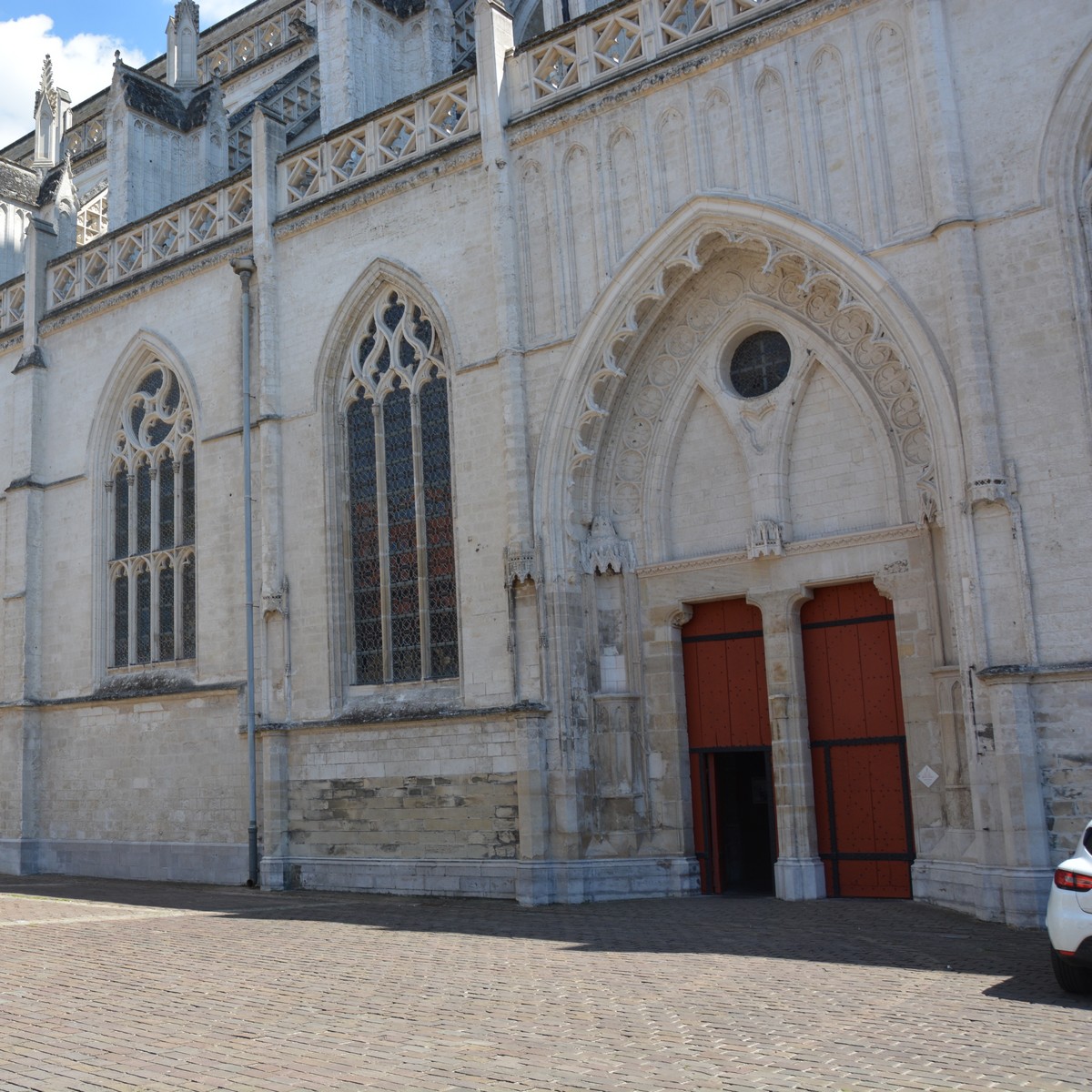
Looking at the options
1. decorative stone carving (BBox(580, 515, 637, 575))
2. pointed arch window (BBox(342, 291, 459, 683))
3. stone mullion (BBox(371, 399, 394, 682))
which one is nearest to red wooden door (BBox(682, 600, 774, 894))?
decorative stone carving (BBox(580, 515, 637, 575))

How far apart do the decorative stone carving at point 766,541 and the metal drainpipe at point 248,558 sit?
7203mm

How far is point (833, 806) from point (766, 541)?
2920mm

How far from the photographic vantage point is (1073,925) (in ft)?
23.5

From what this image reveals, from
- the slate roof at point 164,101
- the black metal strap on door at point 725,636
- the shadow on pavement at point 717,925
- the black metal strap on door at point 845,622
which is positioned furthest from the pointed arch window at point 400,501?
the slate roof at point 164,101

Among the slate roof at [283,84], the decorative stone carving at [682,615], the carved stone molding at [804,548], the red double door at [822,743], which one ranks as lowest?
the red double door at [822,743]

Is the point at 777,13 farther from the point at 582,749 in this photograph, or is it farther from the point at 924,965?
the point at 924,965

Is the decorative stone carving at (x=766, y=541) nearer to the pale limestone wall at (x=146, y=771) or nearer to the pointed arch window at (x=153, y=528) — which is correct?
the pale limestone wall at (x=146, y=771)

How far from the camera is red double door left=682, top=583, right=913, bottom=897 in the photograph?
1311 centimetres

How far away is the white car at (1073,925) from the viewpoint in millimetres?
7125

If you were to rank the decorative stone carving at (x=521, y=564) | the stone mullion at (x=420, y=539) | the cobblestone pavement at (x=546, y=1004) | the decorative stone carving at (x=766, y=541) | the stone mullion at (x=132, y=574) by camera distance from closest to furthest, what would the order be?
the cobblestone pavement at (x=546, y=1004) < the decorative stone carving at (x=766, y=541) < the decorative stone carving at (x=521, y=564) < the stone mullion at (x=420, y=539) < the stone mullion at (x=132, y=574)

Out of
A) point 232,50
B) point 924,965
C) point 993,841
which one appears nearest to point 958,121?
point 993,841

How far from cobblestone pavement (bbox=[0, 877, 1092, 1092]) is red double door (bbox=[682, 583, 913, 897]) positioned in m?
0.97

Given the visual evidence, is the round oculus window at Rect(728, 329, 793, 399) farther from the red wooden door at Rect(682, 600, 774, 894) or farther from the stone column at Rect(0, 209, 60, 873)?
the stone column at Rect(0, 209, 60, 873)

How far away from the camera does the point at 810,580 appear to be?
44.6 feet
